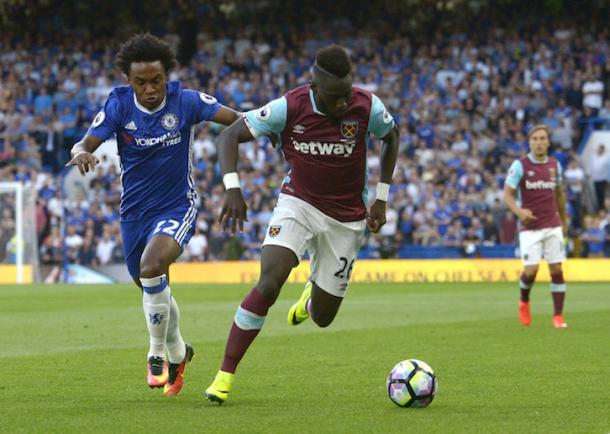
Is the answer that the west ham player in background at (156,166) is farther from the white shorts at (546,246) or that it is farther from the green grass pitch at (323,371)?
the white shorts at (546,246)

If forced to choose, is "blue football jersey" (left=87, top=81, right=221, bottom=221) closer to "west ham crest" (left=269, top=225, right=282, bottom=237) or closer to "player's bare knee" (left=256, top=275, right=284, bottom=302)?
"west ham crest" (left=269, top=225, right=282, bottom=237)

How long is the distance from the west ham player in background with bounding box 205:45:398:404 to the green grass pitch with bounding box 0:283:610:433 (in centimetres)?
71

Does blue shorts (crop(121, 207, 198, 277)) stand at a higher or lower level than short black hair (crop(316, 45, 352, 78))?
lower

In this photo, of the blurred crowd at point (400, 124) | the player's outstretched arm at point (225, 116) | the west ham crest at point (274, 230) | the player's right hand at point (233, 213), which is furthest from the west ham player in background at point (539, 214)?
the blurred crowd at point (400, 124)

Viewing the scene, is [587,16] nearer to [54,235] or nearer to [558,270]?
[54,235]

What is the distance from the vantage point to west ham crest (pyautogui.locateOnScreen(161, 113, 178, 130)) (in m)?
9.33

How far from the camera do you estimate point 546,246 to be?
16.9 m

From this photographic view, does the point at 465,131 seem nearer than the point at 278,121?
No

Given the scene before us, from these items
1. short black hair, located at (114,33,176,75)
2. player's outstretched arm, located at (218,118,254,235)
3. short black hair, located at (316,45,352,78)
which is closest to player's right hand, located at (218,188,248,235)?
player's outstretched arm, located at (218,118,254,235)

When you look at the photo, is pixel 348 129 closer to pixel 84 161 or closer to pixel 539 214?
pixel 84 161

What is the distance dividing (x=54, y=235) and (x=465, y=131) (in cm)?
1132

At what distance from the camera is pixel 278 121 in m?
8.73

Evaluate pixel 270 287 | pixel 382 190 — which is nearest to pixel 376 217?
pixel 382 190

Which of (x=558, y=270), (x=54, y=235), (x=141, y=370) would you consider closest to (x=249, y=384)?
(x=141, y=370)
